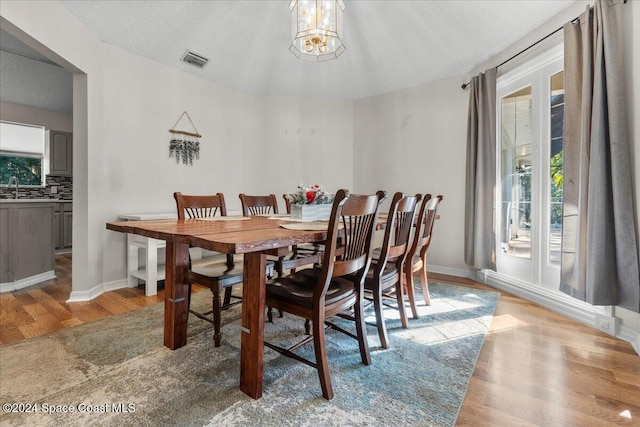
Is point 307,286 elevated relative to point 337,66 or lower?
lower

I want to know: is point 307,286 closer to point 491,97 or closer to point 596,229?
point 596,229

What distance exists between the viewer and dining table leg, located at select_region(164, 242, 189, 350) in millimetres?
1807

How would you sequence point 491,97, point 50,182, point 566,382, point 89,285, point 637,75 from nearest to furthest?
1. point 566,382
2. point 637,75
3. point 89,285
4. point 491,97
5. point 50,182

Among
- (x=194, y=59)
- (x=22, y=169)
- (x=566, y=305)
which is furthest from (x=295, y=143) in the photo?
(x=22, y=169)

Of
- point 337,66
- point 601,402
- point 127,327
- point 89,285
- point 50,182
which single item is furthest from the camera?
point 50,182

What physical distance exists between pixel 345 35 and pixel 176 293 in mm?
3094

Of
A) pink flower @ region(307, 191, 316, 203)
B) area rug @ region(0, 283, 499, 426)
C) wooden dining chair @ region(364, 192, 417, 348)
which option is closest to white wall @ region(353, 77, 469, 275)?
area rug @ region(0, 283, 499, 426)

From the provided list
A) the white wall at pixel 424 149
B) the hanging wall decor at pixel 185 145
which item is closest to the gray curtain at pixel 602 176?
the white wall at pixel 424 149

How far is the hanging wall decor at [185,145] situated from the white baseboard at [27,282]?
6.45ft

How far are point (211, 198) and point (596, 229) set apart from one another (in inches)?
111

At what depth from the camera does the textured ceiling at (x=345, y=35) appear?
108 inches

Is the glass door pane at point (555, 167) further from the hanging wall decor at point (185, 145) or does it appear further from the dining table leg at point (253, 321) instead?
the hanging wall decor at point (185, 145)

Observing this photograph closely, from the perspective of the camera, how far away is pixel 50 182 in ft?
17.6

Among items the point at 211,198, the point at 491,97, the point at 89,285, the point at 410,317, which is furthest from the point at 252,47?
the point at 410,317
